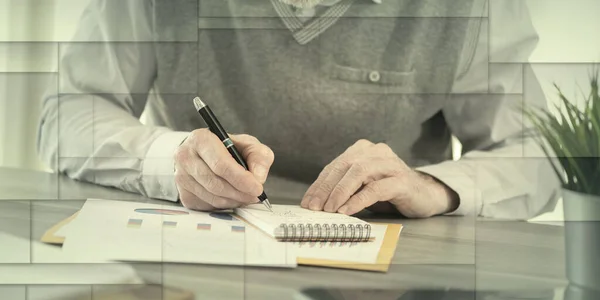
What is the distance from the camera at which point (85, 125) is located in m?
0.74

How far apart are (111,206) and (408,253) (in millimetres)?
294

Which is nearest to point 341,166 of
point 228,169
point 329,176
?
point 329,176

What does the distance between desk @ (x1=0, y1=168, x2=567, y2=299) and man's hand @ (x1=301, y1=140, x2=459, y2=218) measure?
0.02m

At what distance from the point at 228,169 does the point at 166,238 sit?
0.29 feet

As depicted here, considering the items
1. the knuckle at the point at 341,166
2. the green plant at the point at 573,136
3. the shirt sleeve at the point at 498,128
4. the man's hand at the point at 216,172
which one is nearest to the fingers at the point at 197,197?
the man's hand at the point at 216,172

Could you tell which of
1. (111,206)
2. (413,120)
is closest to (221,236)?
(111,206)

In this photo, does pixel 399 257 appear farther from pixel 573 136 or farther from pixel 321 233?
pixel 573 136

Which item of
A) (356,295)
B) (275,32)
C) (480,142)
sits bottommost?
(356,295)

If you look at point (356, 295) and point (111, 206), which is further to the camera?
point (111, 206)

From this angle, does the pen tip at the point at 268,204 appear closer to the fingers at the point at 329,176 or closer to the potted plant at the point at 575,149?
the fingers at the point at 329,176

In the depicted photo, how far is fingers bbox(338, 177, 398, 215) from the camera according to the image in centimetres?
72

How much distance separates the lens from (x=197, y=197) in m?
0.71

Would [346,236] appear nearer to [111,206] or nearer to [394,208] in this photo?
[394,208]

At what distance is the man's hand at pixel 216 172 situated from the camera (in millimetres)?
691
